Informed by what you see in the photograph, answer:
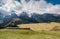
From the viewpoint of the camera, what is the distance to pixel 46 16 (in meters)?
4.02

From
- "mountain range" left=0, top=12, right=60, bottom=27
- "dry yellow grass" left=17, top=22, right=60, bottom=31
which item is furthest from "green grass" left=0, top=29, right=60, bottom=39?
"mountain range" left=0, top=12, right=60, bottom=27

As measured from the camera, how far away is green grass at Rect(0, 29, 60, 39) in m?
3.81

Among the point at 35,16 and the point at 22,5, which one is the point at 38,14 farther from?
the point at 22,5

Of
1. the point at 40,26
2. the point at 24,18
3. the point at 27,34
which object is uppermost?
the point at 24,18

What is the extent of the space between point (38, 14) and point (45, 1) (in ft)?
1.18

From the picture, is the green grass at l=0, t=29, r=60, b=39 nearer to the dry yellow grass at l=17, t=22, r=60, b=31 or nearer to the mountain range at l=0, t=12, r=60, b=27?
the dry yellow grass at l=17, t=22, r=60, b=31

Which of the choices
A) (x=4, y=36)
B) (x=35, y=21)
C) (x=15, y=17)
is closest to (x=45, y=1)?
(x=35, y=21)

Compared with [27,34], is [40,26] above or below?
above

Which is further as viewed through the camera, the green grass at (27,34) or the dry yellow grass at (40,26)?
the dry yellow grass at (40,26)

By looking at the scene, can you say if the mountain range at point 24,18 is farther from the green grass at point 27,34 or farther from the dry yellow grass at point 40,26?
the green grass at point 27,34

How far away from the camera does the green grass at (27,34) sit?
3813 millimetres

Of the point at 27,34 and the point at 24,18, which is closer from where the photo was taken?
the point at 27,34

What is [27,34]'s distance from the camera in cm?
390

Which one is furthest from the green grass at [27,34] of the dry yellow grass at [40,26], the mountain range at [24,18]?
the mountain range at [24,18]
